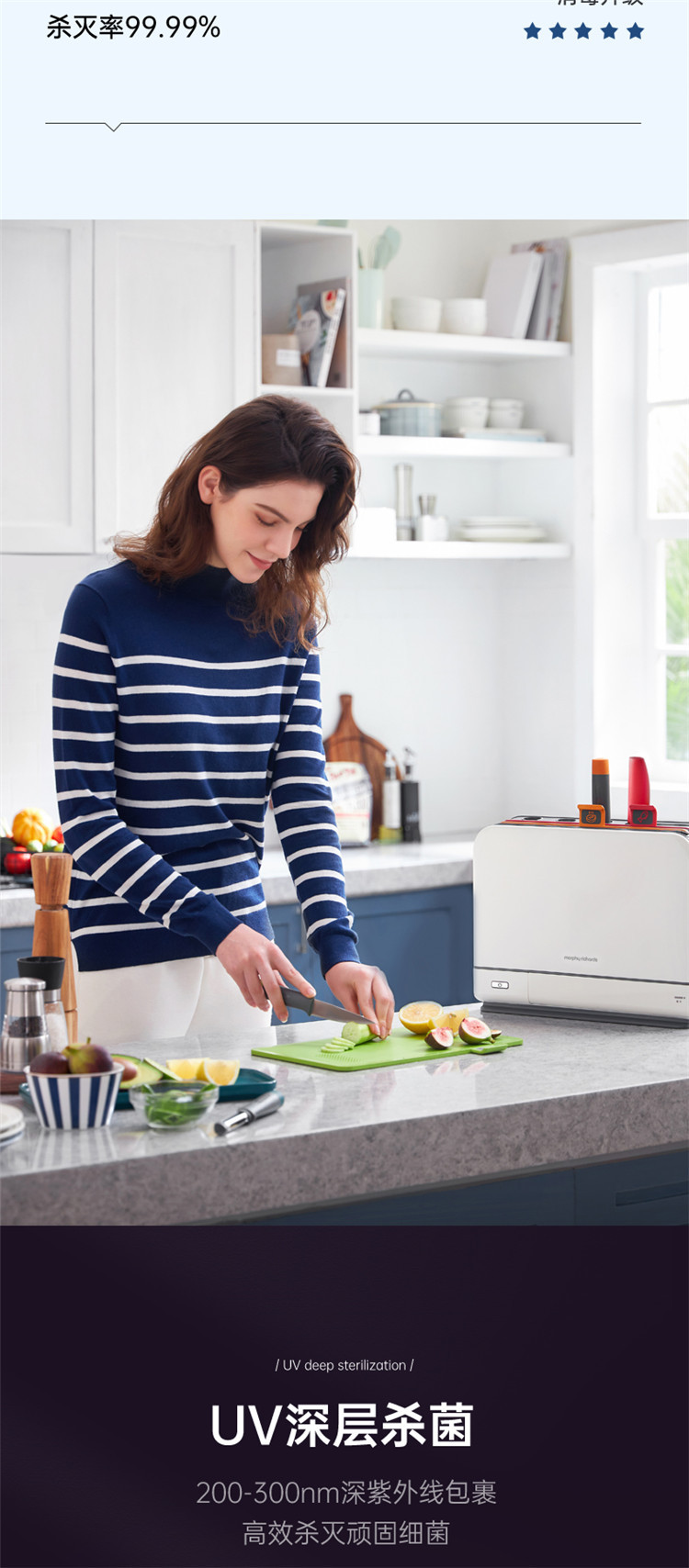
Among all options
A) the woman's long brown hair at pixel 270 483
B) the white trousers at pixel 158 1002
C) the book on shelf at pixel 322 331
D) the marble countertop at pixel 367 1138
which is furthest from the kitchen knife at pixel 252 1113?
the book on shelf at pixel 322 331

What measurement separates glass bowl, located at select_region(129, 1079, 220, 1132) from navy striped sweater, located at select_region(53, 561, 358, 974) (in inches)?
14.5

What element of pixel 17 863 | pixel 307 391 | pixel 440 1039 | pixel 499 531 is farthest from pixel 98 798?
pixel 499 531

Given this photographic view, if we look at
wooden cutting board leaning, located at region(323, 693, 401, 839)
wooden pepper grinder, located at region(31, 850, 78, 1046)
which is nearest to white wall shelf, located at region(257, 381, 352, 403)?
wooden cutting board leaning, located at region(323, 693, 401, 839)

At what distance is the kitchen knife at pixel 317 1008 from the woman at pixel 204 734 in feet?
0.06

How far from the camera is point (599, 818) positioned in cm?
217

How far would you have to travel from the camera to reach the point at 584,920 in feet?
7.03

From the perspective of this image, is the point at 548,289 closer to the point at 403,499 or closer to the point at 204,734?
the point at 403,499

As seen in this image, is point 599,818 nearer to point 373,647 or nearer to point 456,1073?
point 456,1073

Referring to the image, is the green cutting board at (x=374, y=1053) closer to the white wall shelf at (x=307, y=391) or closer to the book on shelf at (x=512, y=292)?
the white wall shelf at (x=307, y=391)

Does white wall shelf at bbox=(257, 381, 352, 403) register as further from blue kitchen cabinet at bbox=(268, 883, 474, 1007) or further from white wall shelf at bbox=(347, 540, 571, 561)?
blue kitchen cabinet at bbox=(268, 883, 474, 1007)

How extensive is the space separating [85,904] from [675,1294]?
2.87ft

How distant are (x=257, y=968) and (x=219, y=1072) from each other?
209mm

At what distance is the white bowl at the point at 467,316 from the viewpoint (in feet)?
14.7
